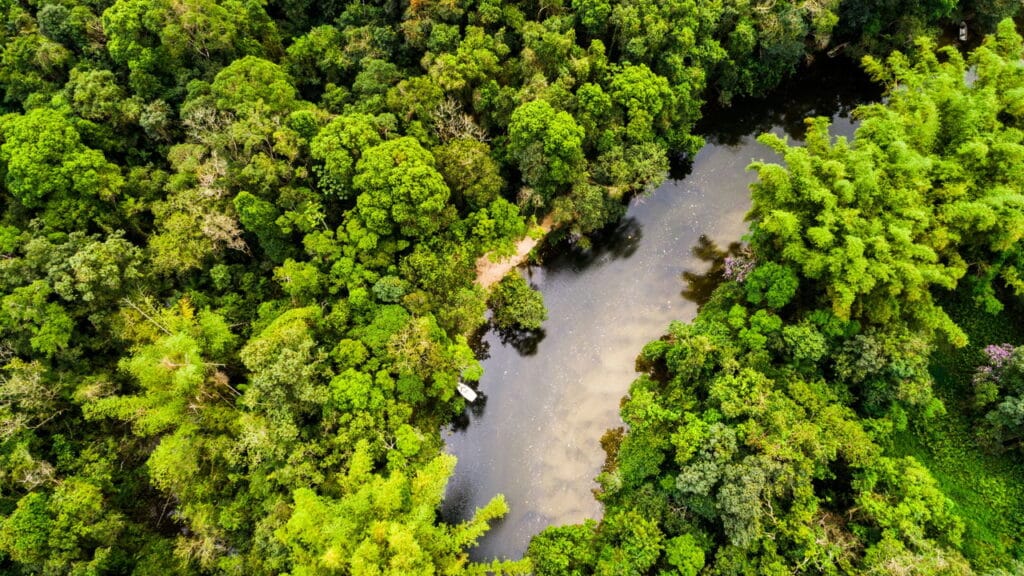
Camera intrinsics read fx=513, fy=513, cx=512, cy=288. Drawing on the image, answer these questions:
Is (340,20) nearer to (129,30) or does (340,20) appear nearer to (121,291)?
(129,30)

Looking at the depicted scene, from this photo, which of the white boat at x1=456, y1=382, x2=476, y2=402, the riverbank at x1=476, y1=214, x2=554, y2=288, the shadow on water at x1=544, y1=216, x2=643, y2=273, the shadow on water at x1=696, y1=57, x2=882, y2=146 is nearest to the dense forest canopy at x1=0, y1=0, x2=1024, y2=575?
the white boat at x1=456, y1=382, x2=476, y2=402

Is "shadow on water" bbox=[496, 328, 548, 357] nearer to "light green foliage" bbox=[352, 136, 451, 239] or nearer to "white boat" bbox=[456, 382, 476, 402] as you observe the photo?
"white boat" bbox=[456, 382, 476, 402]

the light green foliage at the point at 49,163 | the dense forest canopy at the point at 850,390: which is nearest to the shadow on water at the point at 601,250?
the dense forest canopy at the point at 850,390

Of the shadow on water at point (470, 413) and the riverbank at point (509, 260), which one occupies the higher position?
the riverbank at point (509, 260)

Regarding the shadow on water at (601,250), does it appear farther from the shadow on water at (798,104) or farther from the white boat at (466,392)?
the shadow on water at (798,104)

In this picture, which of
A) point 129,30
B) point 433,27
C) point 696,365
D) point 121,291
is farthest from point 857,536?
point 129,30

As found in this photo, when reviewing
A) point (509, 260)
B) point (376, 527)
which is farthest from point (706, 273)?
point (376, 527)

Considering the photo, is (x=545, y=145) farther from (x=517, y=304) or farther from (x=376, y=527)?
(x=376, y=527)
